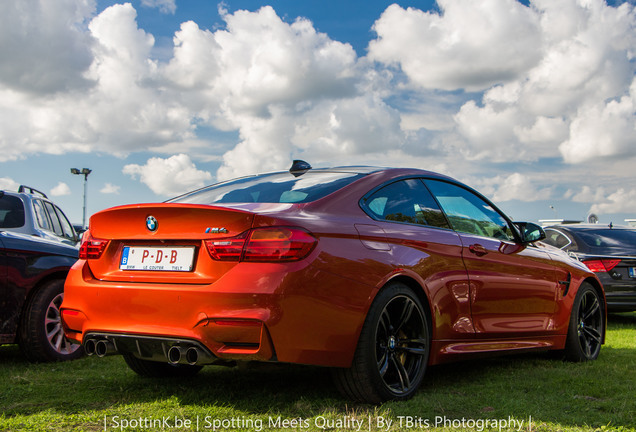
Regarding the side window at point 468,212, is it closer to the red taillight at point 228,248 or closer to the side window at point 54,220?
the red taillight at point 228,248

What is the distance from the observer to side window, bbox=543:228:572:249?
9.98m

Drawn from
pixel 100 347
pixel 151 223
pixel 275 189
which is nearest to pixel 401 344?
pixel 275 189

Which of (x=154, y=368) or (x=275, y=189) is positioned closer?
(x=275, y=189)

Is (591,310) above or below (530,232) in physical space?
below

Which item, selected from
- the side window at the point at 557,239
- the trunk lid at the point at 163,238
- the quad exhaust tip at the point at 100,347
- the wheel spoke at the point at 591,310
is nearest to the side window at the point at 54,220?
the trunk lid at the point at 163,238

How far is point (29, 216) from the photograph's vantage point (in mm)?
7297

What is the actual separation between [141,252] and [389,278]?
4.61ft

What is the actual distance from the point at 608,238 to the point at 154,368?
7236 mm

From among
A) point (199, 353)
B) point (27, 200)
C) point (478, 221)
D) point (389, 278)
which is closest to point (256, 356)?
point (199, 353)

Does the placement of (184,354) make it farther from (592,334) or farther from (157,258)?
(592,334)

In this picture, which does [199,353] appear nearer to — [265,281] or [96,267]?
[265,281]

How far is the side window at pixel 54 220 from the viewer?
7.98 metres

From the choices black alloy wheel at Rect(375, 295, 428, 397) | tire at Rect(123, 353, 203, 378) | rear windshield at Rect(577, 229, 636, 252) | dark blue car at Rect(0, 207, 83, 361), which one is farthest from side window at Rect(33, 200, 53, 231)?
rear windshield at Rect(577, 229, 636, 252)

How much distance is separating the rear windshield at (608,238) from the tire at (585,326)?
345 cm
